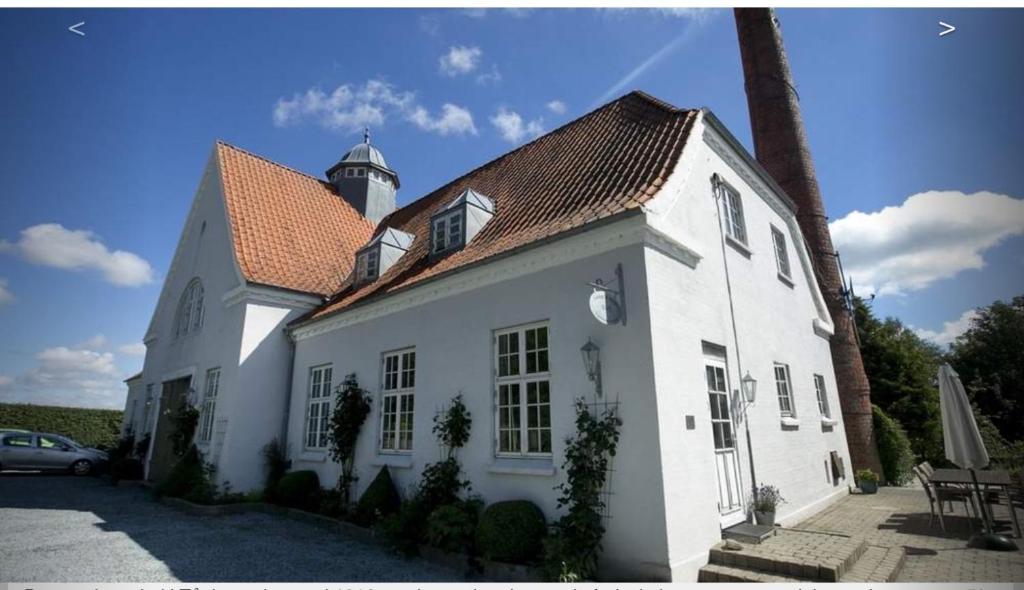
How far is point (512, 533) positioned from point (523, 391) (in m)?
1.90

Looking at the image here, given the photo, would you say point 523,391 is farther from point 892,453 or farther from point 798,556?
point 892,453

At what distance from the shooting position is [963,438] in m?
6.74

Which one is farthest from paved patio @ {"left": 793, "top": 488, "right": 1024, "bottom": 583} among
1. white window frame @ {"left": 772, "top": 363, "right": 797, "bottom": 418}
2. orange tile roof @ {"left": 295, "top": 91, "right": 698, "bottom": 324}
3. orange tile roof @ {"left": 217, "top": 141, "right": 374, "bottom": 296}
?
orange tile roof @ {"left": 217, "top": 141, "right": 374, "bottom": 296}

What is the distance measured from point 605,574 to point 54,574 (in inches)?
263

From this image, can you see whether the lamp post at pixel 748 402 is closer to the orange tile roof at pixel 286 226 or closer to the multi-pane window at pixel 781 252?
the multi-pane window at pixel 781 252

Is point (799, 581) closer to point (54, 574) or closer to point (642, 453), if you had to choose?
point (642, 453)

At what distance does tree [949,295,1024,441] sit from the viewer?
22.5 m

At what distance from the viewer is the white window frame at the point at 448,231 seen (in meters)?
9.79

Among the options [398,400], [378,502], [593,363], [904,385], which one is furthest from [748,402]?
[904,385]

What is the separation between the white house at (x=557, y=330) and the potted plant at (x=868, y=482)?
484mm

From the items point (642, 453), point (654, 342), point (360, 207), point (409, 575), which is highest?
point (360, 207)

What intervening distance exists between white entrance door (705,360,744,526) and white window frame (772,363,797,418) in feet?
8.69

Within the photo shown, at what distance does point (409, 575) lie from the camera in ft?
19.6

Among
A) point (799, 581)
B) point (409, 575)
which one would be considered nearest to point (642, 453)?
point (799, 581)
